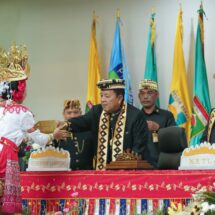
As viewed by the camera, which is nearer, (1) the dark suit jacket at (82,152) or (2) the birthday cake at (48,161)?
(2) the birthday cake at (48,161)

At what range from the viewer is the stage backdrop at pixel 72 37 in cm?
839

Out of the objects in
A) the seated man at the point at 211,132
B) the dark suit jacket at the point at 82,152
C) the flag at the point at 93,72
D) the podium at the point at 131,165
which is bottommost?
the podium at the point at 131,165

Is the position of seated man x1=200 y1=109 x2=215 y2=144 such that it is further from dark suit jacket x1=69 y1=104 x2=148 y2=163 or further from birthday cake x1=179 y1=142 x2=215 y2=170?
birthday cake x1=179 y1=142 x2=215 y2=170

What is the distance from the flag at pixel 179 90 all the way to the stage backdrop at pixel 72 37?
0.28 metres

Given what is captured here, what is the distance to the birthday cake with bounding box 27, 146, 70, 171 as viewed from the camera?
5.08 meters

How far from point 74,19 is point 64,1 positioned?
1.08ft

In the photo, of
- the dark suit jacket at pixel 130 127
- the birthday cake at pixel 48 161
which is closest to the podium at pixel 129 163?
the birthday cake at pixel 48 161

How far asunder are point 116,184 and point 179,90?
3.53 m

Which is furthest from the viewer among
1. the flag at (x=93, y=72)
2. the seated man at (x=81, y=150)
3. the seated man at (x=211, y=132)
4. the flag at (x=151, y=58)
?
the flag at (x=93, y=72)

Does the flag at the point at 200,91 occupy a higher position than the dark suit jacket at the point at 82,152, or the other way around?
the flag at the point at 200,91

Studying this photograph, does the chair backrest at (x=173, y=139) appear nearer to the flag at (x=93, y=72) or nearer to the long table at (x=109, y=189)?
the long table at (x=109, y=189)

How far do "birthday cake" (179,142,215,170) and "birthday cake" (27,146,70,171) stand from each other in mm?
1109

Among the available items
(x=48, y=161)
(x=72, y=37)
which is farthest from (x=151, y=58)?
(x=48, y=161)

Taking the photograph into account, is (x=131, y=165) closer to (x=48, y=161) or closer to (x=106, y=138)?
(x=48, y=161)
